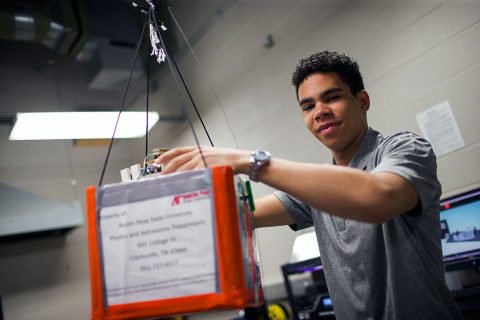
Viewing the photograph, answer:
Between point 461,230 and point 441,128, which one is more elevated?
point 441,128

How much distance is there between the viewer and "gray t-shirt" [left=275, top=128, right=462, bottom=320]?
36.8 inches

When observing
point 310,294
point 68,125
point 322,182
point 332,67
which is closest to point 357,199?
point 322,182

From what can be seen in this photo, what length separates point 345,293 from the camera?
1099mm

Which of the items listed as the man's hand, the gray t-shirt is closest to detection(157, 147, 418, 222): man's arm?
the man's hand

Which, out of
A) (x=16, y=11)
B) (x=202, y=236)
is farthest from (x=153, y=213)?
(x=16, y=11)

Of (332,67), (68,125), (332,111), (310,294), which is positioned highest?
(68,125)

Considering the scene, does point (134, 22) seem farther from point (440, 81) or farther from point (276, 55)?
point (440, 81)

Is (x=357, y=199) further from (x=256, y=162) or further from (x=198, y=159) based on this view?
(x=198, y=159)

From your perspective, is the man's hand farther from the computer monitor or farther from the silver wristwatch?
the computer monitor

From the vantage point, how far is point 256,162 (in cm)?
78

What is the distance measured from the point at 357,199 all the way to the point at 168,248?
13.9 inches

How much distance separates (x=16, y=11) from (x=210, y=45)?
1762 mm

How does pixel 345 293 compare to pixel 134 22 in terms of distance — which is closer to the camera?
pixel 345 293

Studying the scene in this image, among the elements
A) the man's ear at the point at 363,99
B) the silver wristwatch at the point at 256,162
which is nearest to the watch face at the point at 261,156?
the silver wristwatch at the point at 256,162
